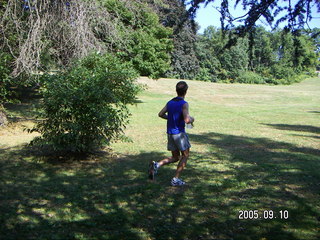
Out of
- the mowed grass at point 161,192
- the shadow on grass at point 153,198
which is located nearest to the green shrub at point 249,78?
the mowed grass at point 161,192

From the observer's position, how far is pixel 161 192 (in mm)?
5715

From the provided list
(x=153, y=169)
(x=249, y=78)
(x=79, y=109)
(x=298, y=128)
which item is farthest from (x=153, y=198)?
(x=249, y=78)

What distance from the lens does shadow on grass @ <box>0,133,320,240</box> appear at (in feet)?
13.8

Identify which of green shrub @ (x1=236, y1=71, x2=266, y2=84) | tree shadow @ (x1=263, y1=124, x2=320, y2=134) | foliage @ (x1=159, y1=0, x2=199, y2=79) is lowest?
tree shadow @ (x1=263, y1=124, x2=320, y2=134)

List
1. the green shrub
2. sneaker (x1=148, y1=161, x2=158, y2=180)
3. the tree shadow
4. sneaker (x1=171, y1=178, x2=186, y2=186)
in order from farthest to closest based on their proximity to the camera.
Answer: the green shrub → the tree shadow → sneaker (x1=148, y1=161, x2=158, y2=180) → sneaker (x1=171, y1=178, x2=186, y2=186)

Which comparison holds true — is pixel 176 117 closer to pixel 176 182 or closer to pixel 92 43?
pixel 176 182

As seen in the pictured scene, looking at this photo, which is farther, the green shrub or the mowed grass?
the green shrub

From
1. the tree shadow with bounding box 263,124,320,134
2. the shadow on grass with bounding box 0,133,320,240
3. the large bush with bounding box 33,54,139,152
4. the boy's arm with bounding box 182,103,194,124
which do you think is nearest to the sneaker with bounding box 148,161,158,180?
the shadow on grass with bounding box 0,133,320,240

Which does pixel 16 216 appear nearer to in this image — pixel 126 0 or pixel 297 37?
pixel 297 37

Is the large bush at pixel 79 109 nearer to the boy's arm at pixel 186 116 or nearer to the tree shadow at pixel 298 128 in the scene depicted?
the boy's arm at pixel 186 116

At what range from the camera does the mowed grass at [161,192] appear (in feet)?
13.9
